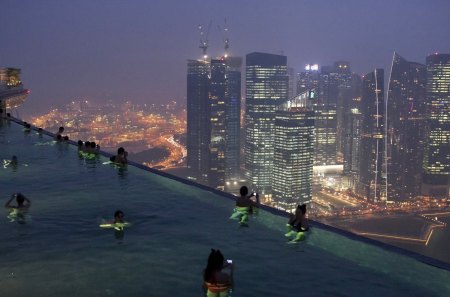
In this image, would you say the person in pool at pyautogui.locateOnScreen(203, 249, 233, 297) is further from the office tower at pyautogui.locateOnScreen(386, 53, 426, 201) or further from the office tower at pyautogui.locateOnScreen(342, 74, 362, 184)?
the office tower at pyautogui.locateOnScreen(342, 74, 362, 184)

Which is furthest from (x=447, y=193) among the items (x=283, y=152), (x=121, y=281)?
(x=121, y=281)

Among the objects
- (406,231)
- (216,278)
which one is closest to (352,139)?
(406,231)

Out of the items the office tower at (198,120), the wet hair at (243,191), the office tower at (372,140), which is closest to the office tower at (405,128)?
the office tower at (372,140)

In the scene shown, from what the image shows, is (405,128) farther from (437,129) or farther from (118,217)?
(118,217)

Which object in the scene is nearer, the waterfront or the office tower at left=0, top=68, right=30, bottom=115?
the office tower at left=0, top=68, right=30, bottom=115

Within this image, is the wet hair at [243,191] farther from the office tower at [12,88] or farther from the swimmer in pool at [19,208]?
the office tower at [12,88]

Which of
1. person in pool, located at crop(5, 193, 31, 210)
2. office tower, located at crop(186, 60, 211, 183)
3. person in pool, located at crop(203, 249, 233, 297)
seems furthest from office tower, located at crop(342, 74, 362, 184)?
person in pool, located at crop(203, 249, 233, 297)
